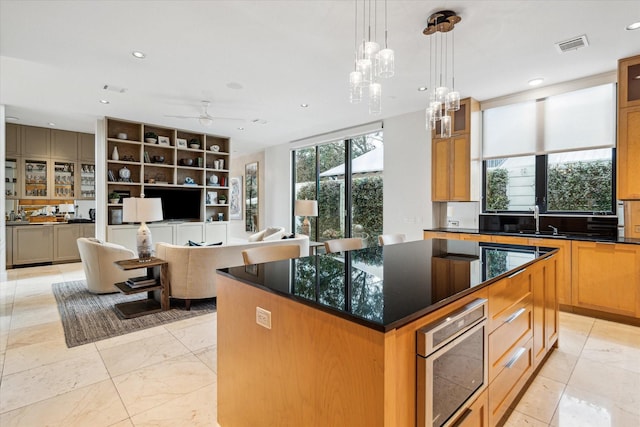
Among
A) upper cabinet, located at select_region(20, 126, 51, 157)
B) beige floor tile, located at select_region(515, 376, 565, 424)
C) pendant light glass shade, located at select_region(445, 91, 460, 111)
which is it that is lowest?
beige floor tile, located at select_region(515, 376, 565, 424)

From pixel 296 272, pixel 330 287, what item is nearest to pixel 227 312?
pixel 296 272

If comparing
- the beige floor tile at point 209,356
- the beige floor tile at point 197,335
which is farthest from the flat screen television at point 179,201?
the beige floor tile at point 209,356

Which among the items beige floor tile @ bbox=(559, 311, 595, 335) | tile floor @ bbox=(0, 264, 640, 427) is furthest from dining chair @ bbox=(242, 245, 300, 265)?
beige floor tile @ bbox=(559, 311, 595, 335)

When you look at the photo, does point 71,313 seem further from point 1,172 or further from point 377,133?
point 377,133

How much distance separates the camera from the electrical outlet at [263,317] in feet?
4.52

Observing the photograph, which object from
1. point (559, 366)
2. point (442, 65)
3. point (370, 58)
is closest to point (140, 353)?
point (370, 58)

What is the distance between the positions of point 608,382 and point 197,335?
11.2 feet

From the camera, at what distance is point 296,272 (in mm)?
1703

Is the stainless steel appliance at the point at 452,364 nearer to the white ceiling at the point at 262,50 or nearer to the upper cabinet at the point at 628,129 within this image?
the white ceiling at the point at 262,50

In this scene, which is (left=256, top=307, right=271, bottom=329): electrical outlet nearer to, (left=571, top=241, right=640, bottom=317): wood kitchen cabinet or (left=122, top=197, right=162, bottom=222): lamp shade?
(left=122, top=197, right=162, bottom=222): lamp shade

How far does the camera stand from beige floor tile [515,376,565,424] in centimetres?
196

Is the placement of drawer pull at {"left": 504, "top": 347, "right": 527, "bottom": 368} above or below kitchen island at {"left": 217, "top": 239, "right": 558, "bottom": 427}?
below

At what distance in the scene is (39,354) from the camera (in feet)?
8.86

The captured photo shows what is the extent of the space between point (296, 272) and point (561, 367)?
93.8 inches
